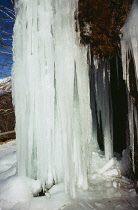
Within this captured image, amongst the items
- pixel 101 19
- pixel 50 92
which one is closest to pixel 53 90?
pixel 50 92

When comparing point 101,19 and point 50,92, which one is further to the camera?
point 50,92

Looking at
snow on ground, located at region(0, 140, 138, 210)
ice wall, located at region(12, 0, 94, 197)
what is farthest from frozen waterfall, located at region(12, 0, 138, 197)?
snow on ground, located at region(0, 140, 138, 210)

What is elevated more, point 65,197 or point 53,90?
point 53,90

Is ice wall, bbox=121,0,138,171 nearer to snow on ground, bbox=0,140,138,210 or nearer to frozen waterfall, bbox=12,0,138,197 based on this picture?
frozen waterfall, bbox=12,0,138,197

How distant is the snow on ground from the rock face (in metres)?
2.10

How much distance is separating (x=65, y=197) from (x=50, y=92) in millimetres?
1430

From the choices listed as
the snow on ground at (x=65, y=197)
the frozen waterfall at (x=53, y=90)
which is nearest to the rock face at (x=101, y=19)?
the frozen waterfall at (x=53, y=90)

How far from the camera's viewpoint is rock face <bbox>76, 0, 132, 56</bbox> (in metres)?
2.17

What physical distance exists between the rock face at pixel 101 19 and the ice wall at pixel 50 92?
0.13 metres

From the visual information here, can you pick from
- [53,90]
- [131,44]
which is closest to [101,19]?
[131,44]

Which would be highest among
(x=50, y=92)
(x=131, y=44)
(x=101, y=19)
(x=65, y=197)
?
(x=101, y=19)

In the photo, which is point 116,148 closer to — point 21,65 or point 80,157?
point 80,157

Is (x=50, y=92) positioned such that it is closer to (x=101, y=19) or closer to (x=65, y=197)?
(x=101, y=19)

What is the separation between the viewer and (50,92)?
2.34 m
